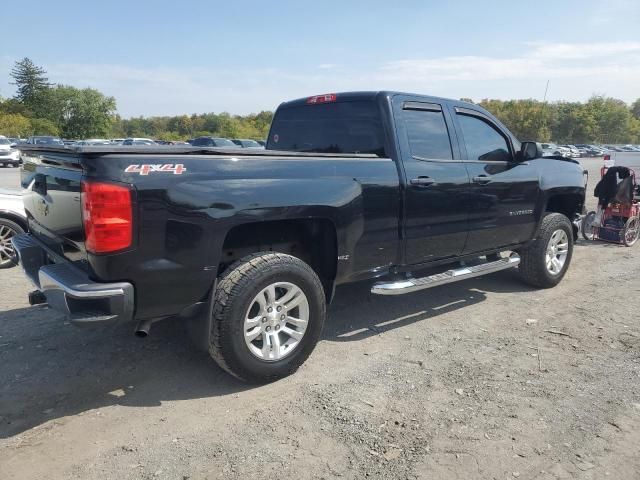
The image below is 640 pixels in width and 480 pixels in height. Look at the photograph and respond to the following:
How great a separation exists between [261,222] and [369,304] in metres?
2.10

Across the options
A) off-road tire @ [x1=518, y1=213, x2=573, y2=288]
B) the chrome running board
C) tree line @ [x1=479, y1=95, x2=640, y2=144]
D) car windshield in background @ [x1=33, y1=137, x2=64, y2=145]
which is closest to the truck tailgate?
car windshield in background @ [x1=33, y1=137, x2=64, y2=145]

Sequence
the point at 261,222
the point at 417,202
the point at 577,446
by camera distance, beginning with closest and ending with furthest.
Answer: the point at 577,446 < the point at 261,222 < the point at 417,202

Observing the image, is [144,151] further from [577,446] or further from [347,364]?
[577,446]

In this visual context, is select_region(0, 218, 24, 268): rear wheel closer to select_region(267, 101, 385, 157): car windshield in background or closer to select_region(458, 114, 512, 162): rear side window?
select_region(267, 101, 385, 157): car windshield in background

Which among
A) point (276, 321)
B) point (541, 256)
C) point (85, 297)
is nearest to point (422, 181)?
point (276, 321)

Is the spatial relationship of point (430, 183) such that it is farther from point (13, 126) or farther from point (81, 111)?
point (81, 111)

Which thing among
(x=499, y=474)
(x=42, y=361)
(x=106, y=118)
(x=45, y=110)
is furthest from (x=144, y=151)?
(x=45, y=110)

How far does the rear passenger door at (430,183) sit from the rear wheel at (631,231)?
206 inches

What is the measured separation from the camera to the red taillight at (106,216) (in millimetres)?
2771

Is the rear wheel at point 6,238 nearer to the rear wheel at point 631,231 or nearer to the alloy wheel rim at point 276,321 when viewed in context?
the alloy wheel rim at point 276,321

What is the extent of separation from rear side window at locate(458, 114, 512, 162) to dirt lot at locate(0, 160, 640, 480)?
1602mm

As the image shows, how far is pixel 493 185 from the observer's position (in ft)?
16.3

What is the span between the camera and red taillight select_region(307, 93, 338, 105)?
470 centimetres

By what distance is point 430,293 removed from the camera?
18.7 ft
